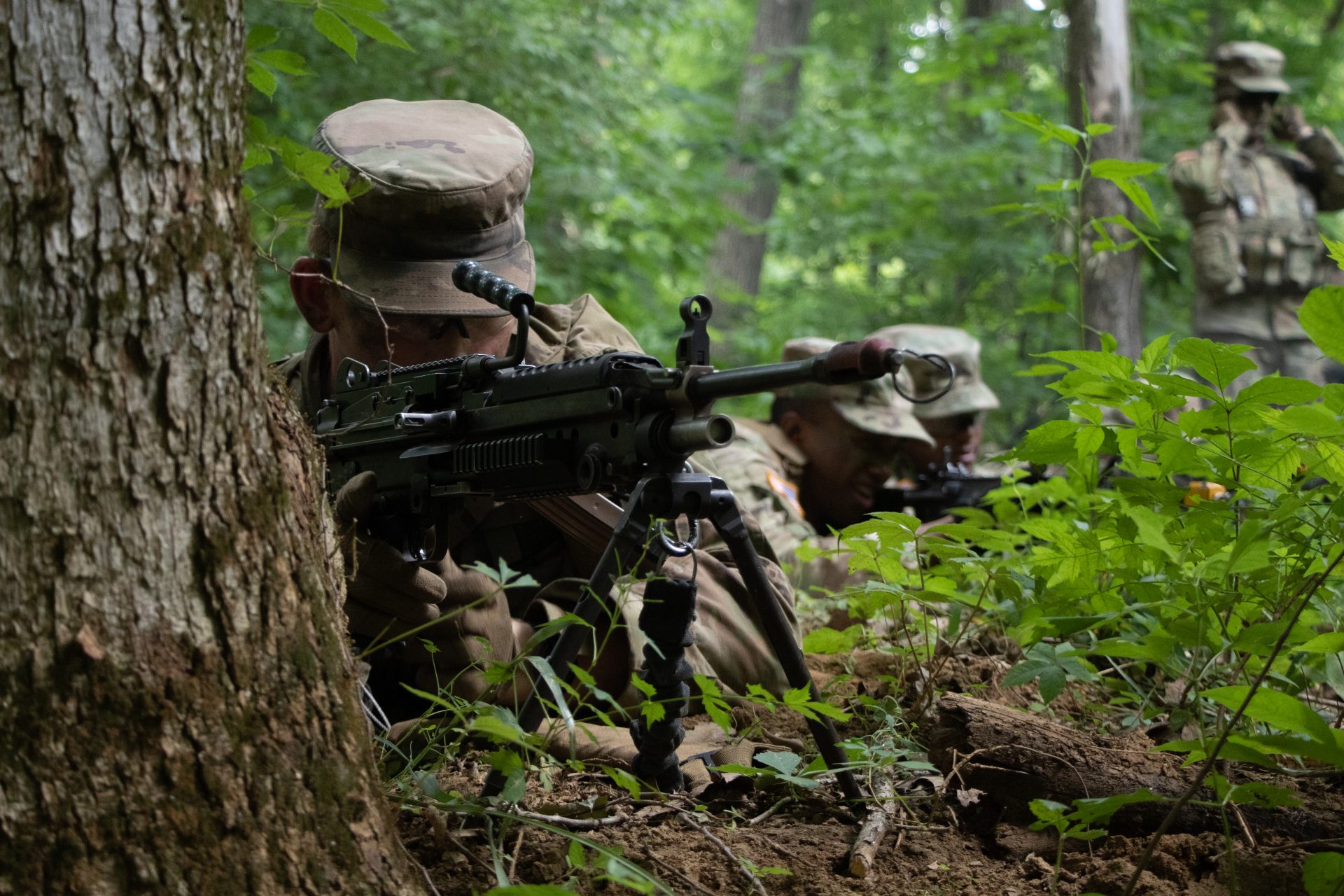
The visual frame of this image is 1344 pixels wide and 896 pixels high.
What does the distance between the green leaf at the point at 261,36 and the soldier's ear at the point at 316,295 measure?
3.12ft

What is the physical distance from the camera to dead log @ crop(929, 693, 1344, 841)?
1.76m

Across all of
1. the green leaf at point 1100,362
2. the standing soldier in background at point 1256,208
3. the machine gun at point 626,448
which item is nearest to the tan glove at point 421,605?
the machine gun at point 626,448

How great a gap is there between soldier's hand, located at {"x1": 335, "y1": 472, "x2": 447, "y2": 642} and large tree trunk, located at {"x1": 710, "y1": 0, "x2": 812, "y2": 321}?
9.53 meters

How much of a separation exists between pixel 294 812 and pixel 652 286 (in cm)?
891

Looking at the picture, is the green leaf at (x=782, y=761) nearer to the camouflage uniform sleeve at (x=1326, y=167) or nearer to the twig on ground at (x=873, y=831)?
the twig on ground at (x=873, y=831)

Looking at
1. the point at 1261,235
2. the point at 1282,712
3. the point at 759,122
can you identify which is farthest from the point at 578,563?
the point at 759,122

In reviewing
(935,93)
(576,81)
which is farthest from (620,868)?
(935,93)

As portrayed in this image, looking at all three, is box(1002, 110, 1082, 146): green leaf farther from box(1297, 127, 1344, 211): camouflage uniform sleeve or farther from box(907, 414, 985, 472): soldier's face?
box(1297, 127, 1344, 211): camouflage uniform sleeve

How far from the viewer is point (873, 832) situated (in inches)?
71.1

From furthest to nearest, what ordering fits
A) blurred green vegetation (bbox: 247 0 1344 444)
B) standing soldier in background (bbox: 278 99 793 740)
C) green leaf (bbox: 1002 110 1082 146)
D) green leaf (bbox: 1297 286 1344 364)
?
blurred green vegetation (bbox: 247 0 1344 444), standing soldier in background (bbox: 278 99 793 740), green leaf (bbox: 1002 110 1082 146), green leaf (bbox: 1297 286 1344 364)

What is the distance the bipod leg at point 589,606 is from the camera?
1683 millimetres

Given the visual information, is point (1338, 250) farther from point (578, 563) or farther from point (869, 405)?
point (869, 405)

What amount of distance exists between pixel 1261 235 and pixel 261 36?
24.1 feet

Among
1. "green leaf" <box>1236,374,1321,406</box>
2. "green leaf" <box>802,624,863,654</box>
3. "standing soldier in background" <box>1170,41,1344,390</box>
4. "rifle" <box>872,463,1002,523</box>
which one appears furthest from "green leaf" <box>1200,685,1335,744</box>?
"standing soldier in background" <box>1170,41,1344,390</box>
